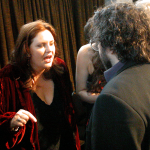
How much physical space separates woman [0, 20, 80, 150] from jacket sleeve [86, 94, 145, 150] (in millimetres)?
507

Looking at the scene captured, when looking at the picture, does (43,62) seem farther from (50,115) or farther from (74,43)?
(74,43)

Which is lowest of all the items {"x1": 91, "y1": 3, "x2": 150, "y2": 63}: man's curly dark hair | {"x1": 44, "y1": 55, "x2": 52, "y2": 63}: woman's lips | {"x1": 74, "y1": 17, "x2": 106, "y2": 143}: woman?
{"x1": 74, "y1": 17, "x2": 106, "y2": 143}: woman

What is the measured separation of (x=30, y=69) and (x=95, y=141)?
723mm

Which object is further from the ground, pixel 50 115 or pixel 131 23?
pixel 131 23

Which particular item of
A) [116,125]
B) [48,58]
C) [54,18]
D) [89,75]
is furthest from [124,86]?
[54,18]

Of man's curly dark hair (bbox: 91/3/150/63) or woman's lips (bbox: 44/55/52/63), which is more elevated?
man's curly dark hair (bbox: 91/3/150/63)

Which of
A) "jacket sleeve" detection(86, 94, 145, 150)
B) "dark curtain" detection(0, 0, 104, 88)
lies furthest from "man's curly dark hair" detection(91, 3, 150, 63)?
"dark curtain" detection(0, 0, 104, 88)

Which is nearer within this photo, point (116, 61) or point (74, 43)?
point (116, 61)

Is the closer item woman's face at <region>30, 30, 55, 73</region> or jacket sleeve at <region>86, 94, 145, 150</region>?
jacket sleeve at <region>86, 94, 145, 150</region>

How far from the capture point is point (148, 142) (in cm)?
61

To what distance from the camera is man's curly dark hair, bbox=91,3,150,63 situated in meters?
0.68

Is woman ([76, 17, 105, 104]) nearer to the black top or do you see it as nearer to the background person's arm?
the background person's arm

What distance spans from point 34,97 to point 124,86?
2.48 feet

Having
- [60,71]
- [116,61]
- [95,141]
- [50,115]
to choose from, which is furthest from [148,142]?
[60,71]
